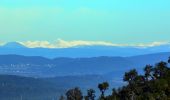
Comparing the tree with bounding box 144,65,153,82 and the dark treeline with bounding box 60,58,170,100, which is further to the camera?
the tree with bounding box 144,65,153,82

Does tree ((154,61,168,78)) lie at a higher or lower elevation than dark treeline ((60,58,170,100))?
higher

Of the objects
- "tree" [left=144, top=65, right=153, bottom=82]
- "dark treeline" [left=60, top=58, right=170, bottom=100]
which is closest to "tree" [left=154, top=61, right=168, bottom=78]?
"dark treeline" [left=60, top=58, right=170, bottom=100]

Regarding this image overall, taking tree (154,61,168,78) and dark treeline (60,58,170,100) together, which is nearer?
dark treeline (60,58,170,100)

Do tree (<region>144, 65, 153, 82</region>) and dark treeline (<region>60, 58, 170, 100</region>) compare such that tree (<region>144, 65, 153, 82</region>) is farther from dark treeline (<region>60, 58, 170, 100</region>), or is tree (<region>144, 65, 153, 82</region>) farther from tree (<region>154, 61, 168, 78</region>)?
tree (<region>154, 61, 168, 78</region>)

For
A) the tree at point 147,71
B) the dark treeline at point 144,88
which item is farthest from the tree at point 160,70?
Result: the tree at point 147,71

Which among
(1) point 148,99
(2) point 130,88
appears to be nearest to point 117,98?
(2) point 130,88

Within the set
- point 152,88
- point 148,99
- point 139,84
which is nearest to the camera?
point 148,99

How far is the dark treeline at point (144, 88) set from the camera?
86812 mm

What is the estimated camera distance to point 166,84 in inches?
3435

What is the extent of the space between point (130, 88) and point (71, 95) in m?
11.6

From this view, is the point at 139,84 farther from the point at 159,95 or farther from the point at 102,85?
the point at 159,95

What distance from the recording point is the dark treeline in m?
86.8

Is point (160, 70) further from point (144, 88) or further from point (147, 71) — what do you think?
point (144, 88)

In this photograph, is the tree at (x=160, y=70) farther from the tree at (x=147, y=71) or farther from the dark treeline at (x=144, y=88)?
the tree at (x=147, y=71)
